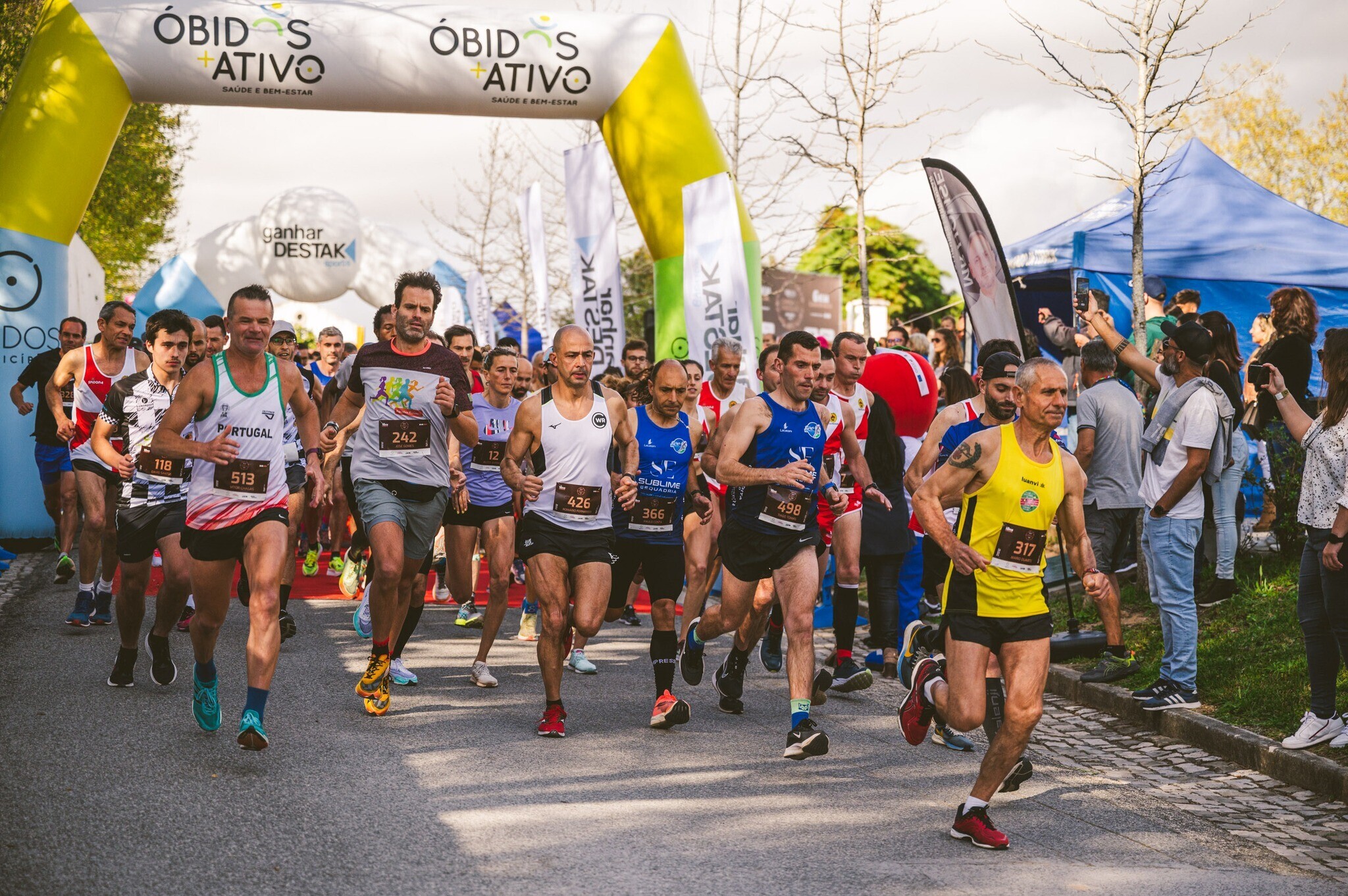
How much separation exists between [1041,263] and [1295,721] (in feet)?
28.4

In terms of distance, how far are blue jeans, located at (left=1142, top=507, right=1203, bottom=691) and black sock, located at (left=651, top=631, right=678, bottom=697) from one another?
2.70m

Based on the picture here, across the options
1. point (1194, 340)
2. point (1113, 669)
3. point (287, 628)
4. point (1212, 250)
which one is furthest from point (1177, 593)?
point (1212, 250)

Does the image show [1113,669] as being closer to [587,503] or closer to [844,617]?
[844,617]

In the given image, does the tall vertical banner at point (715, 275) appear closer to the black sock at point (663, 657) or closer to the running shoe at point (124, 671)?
the black sock at point (663, 657)

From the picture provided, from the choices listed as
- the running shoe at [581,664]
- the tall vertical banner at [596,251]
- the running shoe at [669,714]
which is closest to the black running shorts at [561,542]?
the running shoe at [669,714]

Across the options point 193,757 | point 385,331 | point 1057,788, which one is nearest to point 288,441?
point 385,331

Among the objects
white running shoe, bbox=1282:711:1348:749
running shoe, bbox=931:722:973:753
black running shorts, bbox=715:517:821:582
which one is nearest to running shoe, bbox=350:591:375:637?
black running shorts, bbox=715:517:821:582

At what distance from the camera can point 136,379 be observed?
7.68 meters

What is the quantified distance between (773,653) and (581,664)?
1.29 metres

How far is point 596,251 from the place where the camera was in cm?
1284

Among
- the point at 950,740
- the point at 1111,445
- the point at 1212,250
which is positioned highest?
the point at 1212,250

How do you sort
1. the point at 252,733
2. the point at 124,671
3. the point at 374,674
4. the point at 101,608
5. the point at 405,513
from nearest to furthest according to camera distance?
the point at 252,733 < the point at 374,674 < the point at 405,513 < the point at 124,671 < the point at 101,608

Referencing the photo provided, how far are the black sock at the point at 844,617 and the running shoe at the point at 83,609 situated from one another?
5.33m

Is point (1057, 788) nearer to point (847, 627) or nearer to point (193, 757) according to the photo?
point (847, 627)
